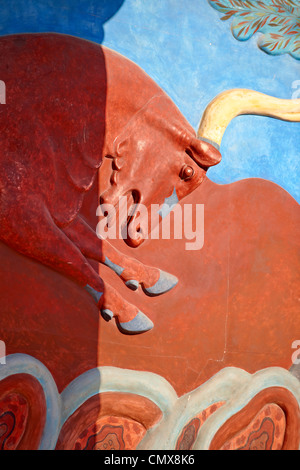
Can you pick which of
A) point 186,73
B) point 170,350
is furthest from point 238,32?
point 170,350

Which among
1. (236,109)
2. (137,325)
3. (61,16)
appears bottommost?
(137,325)

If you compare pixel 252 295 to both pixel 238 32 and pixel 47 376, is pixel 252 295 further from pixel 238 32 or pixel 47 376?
pixel 238 32

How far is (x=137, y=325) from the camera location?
3.08 metres

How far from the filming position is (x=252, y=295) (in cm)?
343

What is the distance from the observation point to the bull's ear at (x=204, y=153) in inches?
127

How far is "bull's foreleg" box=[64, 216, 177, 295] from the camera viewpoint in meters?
2.98

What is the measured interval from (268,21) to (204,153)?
96cm

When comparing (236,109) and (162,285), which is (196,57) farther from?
(162,285)

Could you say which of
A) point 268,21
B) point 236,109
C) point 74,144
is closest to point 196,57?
point 236,109

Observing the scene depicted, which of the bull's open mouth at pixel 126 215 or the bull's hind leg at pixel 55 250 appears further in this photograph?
the bull's open mouth at pixel 126 215

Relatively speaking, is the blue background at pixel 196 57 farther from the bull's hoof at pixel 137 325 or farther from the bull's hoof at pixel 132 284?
the bull's hoof at pixel 137 325

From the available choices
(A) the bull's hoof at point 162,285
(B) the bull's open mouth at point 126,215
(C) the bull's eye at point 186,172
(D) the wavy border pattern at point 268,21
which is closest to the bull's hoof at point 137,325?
(A) the bull's hoof at point 162,285

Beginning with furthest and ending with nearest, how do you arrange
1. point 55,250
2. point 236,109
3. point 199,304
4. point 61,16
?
1. point 236,109
2. point 199,304
3. point 61,16
4. point 55,250

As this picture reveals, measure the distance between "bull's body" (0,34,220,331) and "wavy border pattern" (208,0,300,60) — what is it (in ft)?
2.22
